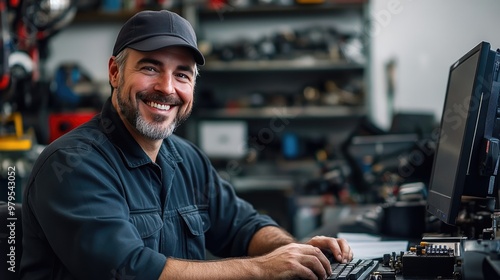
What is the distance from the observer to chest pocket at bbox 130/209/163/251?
1.76 metres

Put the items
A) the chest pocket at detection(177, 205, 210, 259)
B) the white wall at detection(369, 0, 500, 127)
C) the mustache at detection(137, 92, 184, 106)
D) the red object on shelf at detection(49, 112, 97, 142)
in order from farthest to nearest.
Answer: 1. the red object on shelf at detection(49, 112, 97, 142)
2. the white wall at detection(369, 0, 500, 127)
3. the chest pocket at detection(177, 205, 210, 259)
4. the mustache at detection(137, 92, 184, 106)

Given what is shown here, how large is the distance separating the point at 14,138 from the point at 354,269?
3898mm

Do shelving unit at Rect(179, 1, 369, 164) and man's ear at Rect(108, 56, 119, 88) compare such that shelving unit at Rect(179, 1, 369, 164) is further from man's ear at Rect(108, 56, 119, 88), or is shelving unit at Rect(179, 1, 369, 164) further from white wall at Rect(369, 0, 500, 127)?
man's ear at Rect(108, 56, 119, 88)

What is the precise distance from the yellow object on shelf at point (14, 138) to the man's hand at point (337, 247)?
3.47 meters

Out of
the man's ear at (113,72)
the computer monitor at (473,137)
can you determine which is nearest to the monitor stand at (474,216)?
the computer monitor at (473,137)

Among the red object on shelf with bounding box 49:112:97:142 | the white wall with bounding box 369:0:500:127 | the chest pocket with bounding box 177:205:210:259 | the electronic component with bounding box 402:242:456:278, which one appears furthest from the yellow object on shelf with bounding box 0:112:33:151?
the electronic component with bounding box 402:242:456:278

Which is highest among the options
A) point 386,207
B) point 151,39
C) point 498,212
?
point 151,39

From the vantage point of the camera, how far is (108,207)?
160 cm

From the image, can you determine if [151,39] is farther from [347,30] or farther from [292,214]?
[347,30]

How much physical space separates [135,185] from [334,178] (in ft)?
9.29

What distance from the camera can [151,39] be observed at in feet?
5.92

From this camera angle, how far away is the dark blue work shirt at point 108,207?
154 cm

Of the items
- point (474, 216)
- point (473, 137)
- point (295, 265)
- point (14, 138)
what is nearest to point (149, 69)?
point (295, 265)

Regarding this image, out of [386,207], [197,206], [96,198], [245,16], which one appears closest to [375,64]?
[245,16]
